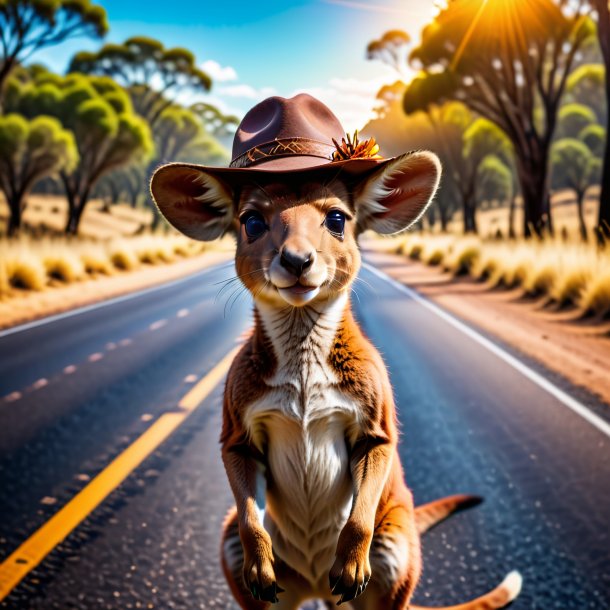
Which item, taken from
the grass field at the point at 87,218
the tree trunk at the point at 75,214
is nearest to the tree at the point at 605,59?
the tree trunk at the point at 75,214

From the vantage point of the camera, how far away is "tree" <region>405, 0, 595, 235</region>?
2072cm

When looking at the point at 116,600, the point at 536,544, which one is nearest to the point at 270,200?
the point at 116,600

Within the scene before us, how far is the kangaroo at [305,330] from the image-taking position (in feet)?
4.43

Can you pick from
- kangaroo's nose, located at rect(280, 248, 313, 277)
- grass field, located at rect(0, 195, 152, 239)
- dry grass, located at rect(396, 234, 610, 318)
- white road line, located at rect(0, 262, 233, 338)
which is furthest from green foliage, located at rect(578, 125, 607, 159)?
kangaroo's nose, located at rect(280, 248, 313, 277)

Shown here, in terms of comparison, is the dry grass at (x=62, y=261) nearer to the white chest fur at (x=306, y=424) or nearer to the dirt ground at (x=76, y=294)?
the dirt ground at (x=76, y=294)

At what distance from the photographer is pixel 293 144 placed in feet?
4.54

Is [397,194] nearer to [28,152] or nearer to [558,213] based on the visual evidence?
[28,152]

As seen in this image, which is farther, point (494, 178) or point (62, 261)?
point (494, 178)

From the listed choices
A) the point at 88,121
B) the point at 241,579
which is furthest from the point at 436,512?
the point at 88,121

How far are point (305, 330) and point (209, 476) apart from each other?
11.3ft

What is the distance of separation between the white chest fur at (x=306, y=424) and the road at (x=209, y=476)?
15 centimetres

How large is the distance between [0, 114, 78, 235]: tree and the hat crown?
2859 cm

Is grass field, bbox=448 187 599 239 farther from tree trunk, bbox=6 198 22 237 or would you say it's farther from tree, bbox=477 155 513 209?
tree trunk, bbox=6 198 22 237

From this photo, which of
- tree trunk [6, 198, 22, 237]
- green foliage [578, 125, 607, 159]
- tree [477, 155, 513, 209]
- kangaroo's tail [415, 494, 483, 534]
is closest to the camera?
kangaroo's tail [415, 494, 483, 534]
